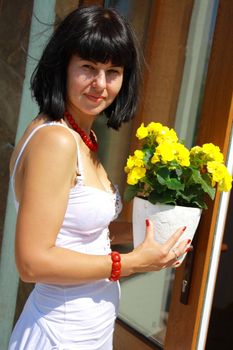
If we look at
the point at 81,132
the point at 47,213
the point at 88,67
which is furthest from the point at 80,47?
the point at 47,213

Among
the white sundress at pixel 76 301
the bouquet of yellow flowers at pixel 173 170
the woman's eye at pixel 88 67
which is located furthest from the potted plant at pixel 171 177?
the woman's eye at pixel 88 67

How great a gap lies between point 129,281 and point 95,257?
1.31m

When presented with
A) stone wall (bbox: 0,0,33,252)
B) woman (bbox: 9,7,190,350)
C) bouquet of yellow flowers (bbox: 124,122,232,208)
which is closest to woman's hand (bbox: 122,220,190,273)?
woman (bbox: 9,7,190,350)

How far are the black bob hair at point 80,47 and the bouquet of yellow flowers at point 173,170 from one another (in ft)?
0.84

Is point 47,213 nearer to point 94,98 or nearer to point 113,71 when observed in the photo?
point 94,98

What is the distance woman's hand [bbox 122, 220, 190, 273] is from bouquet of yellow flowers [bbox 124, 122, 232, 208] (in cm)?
11

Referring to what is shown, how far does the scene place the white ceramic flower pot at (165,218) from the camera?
5.83 feet

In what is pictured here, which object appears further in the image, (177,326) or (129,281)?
(129,281)

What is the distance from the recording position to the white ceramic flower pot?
5.83 ft

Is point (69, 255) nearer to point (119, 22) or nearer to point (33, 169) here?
point (33, 169)

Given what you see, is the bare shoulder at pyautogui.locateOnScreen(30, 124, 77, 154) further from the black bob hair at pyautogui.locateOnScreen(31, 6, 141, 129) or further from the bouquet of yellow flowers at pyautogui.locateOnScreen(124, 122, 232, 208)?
the bouquet of yellow flowers at pyautogui.locateOnScreen(124, 122, 232, 208)

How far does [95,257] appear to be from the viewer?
5.33 ft

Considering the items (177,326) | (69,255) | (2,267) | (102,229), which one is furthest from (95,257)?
(2,267)

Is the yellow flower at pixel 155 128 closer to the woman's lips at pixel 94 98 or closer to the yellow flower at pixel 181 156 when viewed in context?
the yellow flower at pixel 181 156
